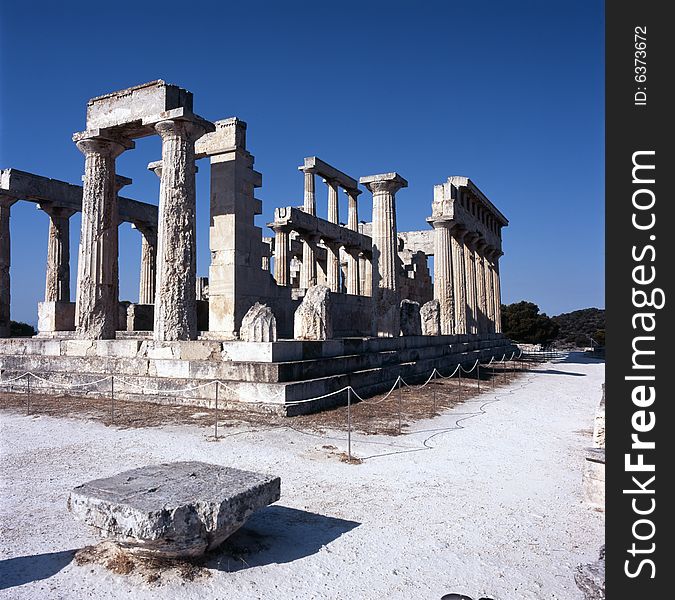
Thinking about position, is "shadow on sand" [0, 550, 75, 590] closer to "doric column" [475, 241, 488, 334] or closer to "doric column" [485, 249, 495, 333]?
"doric column" [475, 241, 488, 334]

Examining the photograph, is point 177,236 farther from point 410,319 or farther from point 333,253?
point 333,253

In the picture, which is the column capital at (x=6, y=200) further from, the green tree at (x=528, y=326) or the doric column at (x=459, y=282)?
the green tree at (x=528, y=326)

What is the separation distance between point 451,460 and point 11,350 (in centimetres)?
1265

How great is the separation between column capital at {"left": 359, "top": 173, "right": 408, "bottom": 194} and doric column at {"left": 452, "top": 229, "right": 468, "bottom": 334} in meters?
7.92

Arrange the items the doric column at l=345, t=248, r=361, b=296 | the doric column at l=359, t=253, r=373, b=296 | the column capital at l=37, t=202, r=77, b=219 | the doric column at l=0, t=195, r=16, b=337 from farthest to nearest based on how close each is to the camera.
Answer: the doric column at l=359, t=253, r=373, b=296, the doric column at l=345, t=248, r=361, b=296, the column capital at l=37, t=202, r=77, b=219, the doric column at l=0, t=195, r=16, b=337

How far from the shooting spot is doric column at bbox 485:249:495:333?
1223 inches

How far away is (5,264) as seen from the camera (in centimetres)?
1933

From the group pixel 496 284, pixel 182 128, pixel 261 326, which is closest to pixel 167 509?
pixel 261 326

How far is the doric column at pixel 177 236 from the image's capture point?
12062 mm

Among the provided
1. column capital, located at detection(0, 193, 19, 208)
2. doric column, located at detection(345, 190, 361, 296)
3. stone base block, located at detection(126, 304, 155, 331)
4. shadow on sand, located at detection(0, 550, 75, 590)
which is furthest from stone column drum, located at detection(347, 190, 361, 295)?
shadow on sand, located at detection(0, 550, 75, 590)

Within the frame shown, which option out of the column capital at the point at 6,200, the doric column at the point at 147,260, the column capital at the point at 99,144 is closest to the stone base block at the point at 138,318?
the doric column at the point at 147,260

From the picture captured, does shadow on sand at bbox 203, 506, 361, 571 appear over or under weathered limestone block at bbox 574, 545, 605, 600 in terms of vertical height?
under

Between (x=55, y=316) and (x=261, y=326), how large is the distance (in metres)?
10.8

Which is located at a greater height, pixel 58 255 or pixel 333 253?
pixel 333 253
